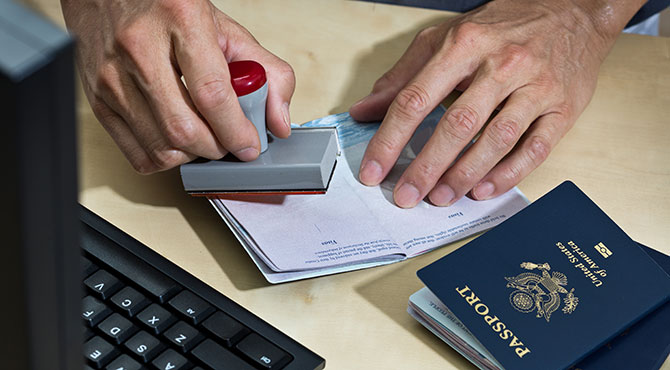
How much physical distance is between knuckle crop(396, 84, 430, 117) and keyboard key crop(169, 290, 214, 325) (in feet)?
0.96

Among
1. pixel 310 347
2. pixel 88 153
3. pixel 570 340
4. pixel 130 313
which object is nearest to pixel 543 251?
pixel 570 340

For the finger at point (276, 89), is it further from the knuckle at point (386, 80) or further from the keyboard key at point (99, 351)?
the keyboard key at point (99, 351)

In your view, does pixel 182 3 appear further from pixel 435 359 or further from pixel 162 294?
pixel 435 359

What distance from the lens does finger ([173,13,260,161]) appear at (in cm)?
62

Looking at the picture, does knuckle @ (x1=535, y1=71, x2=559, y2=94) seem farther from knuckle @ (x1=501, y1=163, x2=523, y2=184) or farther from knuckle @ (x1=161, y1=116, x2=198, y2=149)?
knuckle @ (x1=161, y1=116, x2=198, y2=149)

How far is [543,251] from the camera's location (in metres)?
0.60

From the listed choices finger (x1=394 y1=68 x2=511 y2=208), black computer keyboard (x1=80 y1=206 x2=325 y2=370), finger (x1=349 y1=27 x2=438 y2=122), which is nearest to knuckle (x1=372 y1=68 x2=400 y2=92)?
finger (x1=349 y1=27 x2=438 y2=122)

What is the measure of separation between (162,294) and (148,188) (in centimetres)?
19

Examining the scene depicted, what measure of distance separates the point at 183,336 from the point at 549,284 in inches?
10.9

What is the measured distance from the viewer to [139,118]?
69 centimetres

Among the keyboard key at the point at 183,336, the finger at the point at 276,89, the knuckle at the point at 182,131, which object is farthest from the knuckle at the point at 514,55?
the keyboard key at the point at 183,336

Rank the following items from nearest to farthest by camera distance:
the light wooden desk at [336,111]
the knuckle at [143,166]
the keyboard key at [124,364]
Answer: the keyboard key at [124,364] → the light wooden desk at [336,111] → the knuckle at [143,166]

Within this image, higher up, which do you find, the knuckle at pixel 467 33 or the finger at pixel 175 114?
the finger at pixel 175 114

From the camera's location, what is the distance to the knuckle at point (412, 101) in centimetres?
73
